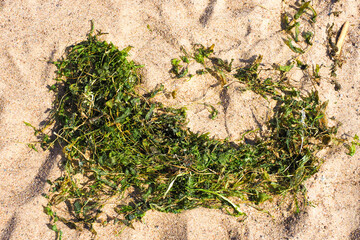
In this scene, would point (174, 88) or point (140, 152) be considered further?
point (174, 88)

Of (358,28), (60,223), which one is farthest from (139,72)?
(358,28)

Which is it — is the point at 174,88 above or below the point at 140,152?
above

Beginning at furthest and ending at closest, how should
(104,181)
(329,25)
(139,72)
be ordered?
(329,25) → (139,72) → (104,181)

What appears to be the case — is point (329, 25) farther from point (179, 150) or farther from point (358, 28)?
point (179, 150)
